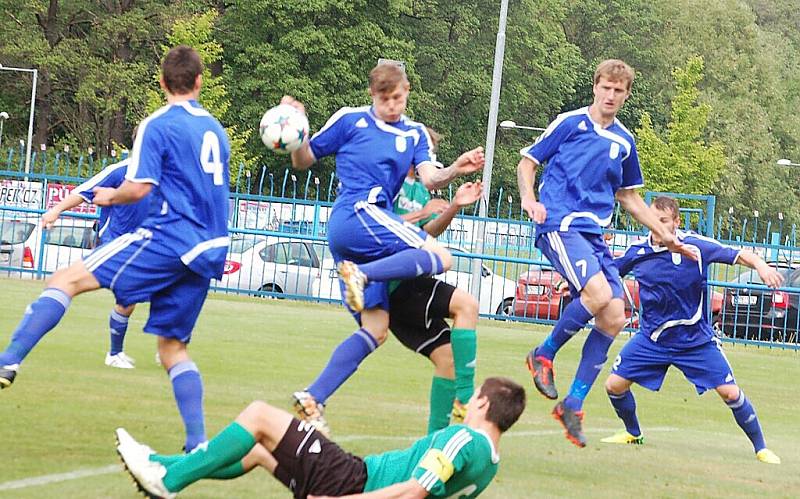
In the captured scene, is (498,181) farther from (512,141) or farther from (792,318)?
(792,318)

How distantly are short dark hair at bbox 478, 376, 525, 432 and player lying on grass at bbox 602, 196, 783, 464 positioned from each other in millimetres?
4264

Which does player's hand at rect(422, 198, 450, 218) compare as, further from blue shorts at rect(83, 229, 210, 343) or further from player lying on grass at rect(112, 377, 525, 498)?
player lying on grass at rect(112, 377, 525, 498)

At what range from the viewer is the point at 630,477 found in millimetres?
8484

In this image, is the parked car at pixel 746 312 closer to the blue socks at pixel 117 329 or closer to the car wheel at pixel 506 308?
the car wheel at pixel 506 308

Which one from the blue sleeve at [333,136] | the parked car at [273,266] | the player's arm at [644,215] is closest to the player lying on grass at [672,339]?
the player's arm at [644,215]

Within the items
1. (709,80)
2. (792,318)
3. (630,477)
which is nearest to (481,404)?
(630,477)

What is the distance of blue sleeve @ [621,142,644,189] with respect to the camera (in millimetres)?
9391

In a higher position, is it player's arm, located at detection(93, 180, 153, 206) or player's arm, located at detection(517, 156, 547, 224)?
player's arm, located at detection(517, 156, 547, 224)

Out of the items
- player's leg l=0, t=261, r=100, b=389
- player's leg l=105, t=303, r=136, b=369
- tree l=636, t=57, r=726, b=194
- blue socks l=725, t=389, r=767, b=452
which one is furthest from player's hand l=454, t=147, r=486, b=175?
tree l=636, t=57, r=726, b=194

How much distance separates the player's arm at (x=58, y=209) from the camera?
891cm

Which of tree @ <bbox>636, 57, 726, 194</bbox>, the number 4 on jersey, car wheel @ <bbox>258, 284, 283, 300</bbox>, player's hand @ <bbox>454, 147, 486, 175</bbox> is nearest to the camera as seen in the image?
the number 4 on jersey

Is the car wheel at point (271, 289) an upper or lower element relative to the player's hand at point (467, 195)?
lower

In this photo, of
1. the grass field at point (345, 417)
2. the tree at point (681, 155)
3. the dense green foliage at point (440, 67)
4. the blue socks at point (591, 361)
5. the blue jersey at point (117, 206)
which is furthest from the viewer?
the dense green foliage at point (440, 67)

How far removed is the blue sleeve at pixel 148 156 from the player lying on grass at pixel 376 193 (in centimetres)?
120
